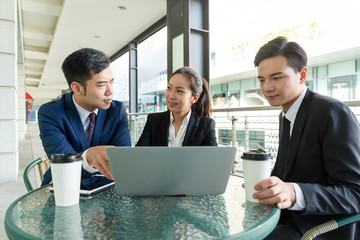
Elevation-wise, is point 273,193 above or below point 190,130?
below

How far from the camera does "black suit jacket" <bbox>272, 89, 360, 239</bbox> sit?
831mm

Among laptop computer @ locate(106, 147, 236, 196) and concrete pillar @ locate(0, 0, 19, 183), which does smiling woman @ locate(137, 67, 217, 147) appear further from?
concrete pillar @ locate(0, 0, 19, 183)

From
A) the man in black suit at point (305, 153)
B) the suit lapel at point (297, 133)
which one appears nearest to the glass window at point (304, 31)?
the man in black suit at point (305, 153)

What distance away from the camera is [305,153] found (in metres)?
0.95

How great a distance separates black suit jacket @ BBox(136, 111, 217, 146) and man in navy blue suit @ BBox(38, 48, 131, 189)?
0.33 meters

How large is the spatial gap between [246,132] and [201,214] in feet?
8.65

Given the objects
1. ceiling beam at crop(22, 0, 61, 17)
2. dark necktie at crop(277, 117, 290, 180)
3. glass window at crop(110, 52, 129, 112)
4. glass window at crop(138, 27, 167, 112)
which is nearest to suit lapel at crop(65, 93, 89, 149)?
dark necktie at crop(277, 117, 290, 180)

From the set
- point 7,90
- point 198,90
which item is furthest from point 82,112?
point 7,90

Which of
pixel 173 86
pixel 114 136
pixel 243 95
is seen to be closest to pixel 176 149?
pixel 114 136

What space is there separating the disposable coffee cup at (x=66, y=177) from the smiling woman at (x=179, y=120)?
95cm

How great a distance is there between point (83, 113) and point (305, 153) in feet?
3.46

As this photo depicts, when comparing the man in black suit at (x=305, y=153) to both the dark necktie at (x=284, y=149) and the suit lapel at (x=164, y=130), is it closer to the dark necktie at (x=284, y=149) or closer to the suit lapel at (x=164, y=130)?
the dark necktie at (x=284, y=149)

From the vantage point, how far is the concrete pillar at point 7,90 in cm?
329

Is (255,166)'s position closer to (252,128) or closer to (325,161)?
(325,161)
